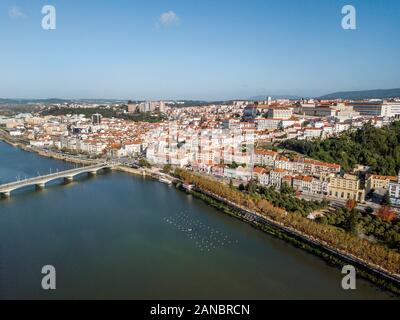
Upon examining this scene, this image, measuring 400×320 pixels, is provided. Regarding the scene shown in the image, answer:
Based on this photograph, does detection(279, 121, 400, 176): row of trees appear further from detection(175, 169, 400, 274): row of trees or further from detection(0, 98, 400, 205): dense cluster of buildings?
detection(175, 169, 400, 274): row of trees

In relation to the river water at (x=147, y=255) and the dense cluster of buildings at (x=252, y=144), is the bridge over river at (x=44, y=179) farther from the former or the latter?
the dense cluster of buildings at (x=252, y=144)

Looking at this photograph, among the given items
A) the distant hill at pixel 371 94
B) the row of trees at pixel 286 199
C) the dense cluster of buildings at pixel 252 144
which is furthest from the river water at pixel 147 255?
the distant hill at pixel 371 94

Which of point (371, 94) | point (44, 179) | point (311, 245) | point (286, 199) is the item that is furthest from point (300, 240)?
point (371, 94)

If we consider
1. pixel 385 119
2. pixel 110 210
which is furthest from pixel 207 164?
pixel 385 119

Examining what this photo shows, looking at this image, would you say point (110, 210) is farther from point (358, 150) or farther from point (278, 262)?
point (358, 150)

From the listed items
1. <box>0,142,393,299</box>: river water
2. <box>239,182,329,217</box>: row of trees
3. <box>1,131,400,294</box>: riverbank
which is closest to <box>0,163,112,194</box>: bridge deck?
<box>0,142,393,299</box>: river water

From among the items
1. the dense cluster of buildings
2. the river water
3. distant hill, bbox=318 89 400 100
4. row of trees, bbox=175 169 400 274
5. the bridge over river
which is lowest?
the river water
